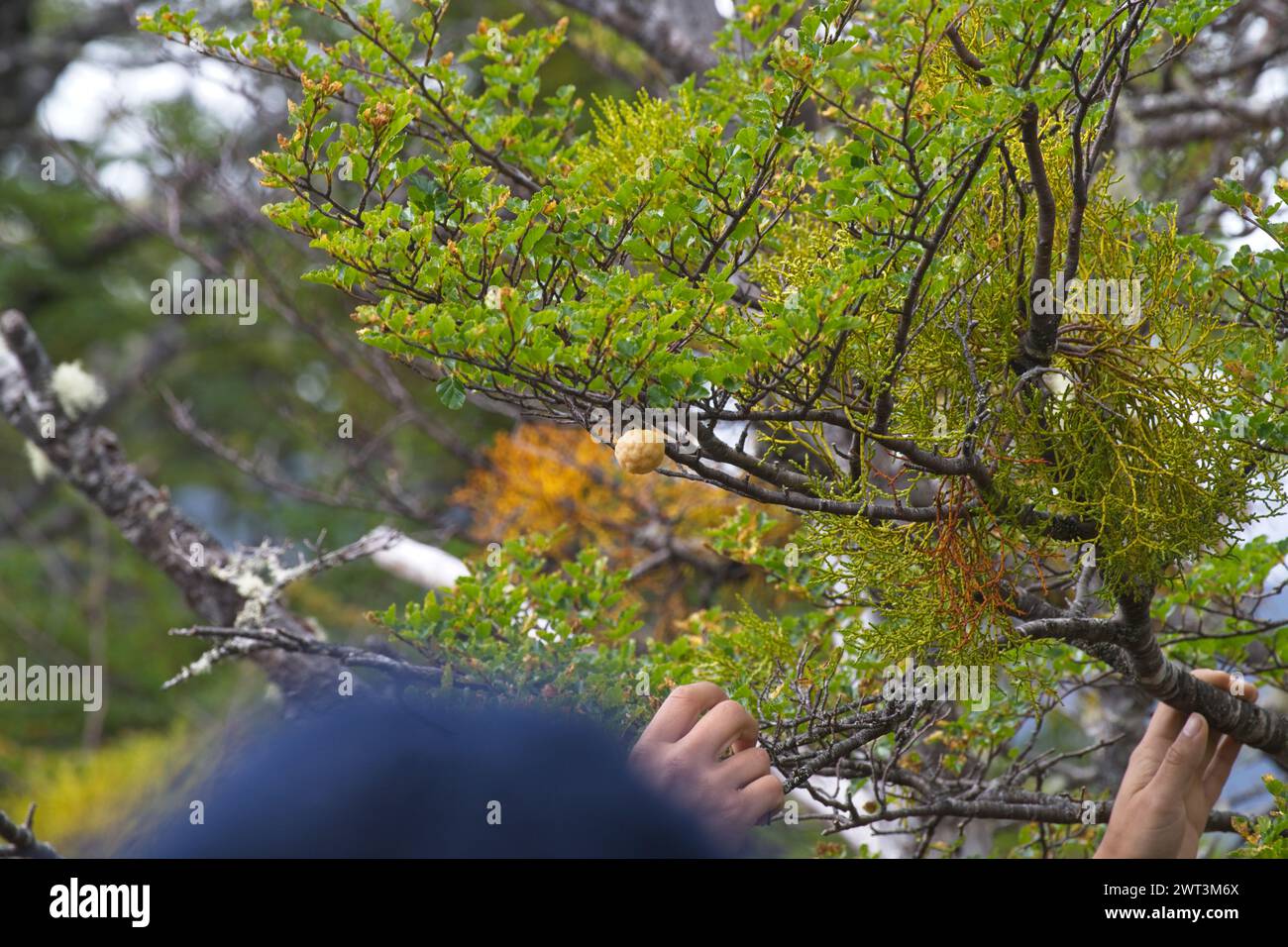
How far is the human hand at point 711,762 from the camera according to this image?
150cm

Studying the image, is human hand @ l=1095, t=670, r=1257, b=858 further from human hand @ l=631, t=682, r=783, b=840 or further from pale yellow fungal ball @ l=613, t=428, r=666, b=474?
pale yellow fungal ball @ l=613, t=428, r=666, b=474

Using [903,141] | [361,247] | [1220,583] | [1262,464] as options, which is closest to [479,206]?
[361,247]

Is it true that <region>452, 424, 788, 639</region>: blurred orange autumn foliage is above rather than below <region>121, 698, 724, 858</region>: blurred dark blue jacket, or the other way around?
above

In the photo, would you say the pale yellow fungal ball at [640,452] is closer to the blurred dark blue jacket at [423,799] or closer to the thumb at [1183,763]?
the blurred dark blue jacket at [423,799]

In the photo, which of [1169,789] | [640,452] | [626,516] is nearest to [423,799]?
[640,452]

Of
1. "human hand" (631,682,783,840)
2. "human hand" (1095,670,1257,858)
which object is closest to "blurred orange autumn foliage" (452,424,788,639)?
"human hand" (1095,670,1257,858)

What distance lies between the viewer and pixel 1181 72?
4.80 metres

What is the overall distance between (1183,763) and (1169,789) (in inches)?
2.3

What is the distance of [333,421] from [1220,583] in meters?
5.53

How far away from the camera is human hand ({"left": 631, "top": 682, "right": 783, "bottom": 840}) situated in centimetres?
150

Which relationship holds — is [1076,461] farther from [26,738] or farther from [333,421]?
[26,738]

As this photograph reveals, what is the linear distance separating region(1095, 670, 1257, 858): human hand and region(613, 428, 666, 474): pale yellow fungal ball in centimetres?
107

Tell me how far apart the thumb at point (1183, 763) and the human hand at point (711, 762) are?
0.76 meters
